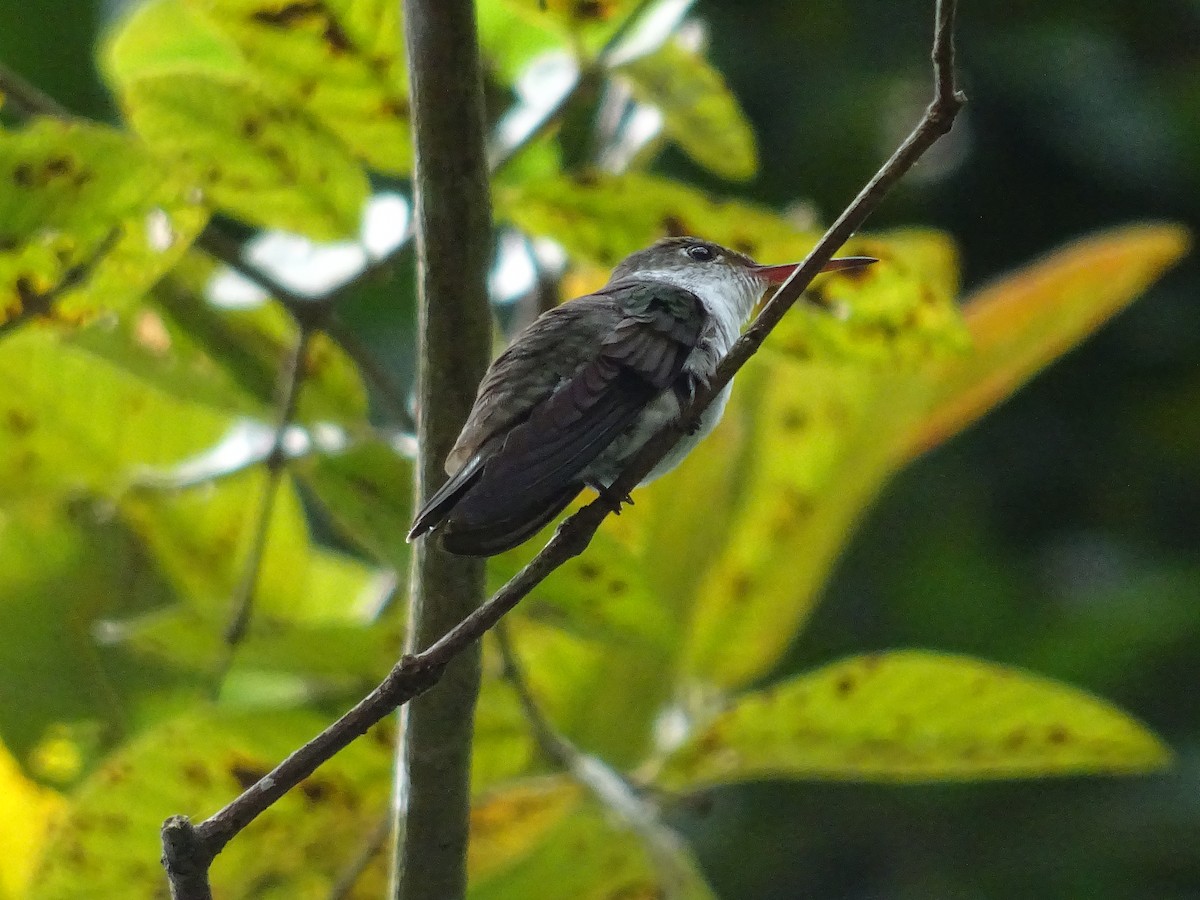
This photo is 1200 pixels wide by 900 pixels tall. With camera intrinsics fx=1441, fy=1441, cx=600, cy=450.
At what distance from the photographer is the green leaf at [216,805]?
1.91 metres

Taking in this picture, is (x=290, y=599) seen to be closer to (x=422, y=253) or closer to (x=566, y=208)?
(x=566, y=208)

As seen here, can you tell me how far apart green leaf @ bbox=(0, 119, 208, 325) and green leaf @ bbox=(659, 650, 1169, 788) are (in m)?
0.96

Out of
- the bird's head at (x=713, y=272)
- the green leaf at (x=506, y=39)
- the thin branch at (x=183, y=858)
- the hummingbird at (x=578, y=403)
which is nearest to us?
the thin branch at (x=183, y=858)

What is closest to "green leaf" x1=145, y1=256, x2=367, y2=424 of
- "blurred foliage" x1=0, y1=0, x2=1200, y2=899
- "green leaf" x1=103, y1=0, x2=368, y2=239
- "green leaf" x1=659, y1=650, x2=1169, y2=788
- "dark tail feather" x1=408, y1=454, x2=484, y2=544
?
"blurred foliage" x1=0, y1=0, x2=1200, y2=899

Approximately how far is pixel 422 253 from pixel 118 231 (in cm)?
51

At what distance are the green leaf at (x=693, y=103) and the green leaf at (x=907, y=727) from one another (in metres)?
0.75

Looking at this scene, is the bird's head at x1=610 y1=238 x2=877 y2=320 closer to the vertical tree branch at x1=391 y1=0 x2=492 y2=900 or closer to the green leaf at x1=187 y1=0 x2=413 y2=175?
the green leaf at x1=187 y1=0 x2=413 y2=175

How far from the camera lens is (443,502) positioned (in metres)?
1.54

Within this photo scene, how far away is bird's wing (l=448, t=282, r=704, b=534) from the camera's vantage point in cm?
158

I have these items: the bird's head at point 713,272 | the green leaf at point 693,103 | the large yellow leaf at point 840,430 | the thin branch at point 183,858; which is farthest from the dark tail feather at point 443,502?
the bird's head at point 713,272

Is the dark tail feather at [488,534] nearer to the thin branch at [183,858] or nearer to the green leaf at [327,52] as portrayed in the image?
the thin branch at [183,858]

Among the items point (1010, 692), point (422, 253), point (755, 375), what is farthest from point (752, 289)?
point (422, 253)

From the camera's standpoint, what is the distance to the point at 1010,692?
1.93m

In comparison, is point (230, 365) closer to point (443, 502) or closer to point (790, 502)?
point (443, 502)
